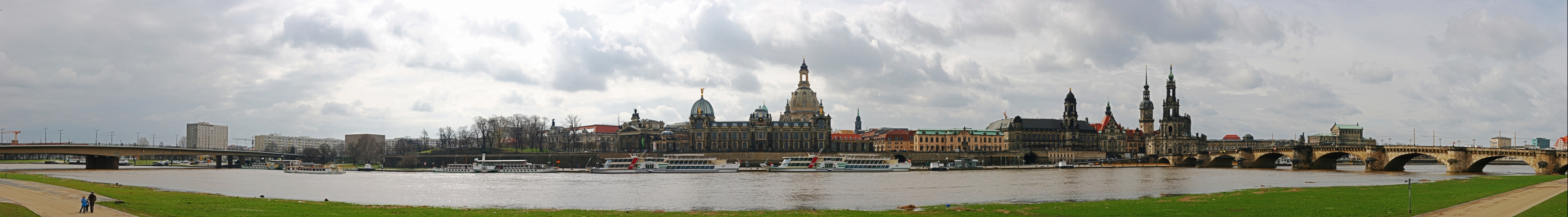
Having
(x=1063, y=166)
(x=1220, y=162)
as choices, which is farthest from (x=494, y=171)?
(x=1220, y=162)

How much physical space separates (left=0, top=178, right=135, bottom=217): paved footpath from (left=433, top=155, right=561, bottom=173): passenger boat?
65.1 meters

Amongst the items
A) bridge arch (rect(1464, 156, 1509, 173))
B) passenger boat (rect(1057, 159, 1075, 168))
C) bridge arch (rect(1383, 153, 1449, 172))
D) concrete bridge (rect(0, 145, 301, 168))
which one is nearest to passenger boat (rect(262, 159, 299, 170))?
concrete bridge (rect(0, 145, 301, 168))

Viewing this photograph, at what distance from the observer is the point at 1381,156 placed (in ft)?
333

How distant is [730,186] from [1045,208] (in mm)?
39101

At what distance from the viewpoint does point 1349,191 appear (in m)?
50.7

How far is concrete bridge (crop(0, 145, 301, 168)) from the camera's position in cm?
11444

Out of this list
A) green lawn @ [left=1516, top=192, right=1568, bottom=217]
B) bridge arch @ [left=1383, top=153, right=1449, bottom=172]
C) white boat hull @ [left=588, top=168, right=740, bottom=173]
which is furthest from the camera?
white boat hull @ [left=588, top=168, right=740, bottom=173]

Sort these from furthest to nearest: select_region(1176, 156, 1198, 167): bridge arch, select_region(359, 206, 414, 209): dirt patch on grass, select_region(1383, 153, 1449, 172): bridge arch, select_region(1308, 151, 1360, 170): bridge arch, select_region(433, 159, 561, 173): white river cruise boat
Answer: select_region(1176, 156, 1198, 167): bridge arch, select_region(433, 159, 561, 173): white river cruise boat, select_region(1308, 151, 1360, 170): bridge arch, select_region(1383, 153, 1449, 172): bridge arch, select_region(359, 206, 414, 209): dirt patch on grass

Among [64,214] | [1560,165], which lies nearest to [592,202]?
[64,214]

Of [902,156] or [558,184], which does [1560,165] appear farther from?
[902,156]

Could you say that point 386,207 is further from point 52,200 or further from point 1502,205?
point 1502,205

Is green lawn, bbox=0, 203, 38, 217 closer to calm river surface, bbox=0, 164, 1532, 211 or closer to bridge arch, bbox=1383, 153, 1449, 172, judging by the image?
calm river surface, bbox=0, 164, 1532, 211

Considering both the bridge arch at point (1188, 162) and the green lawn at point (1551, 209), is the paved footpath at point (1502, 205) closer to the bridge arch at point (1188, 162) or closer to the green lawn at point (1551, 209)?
the green lawn at point (1551, 209)

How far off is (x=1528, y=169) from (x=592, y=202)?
361 feet
